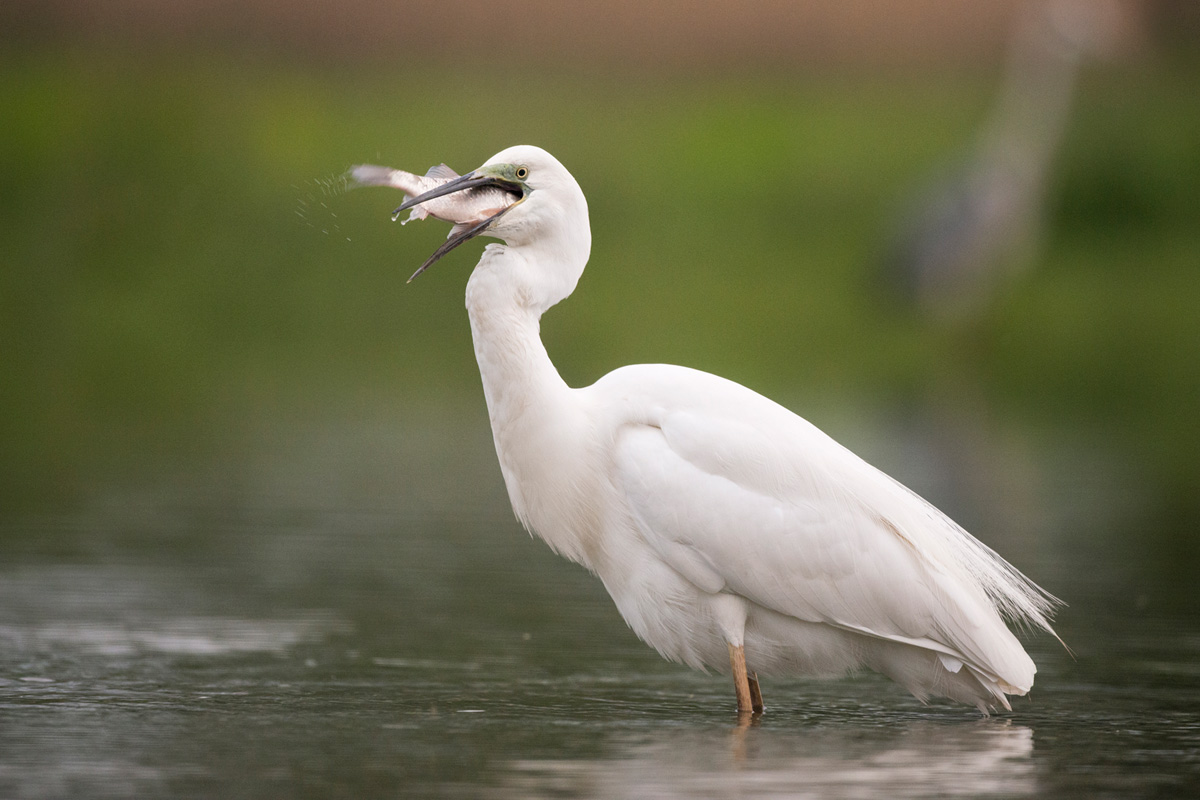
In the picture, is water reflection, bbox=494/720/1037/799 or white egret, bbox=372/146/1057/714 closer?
water reflection, bbox=494/720/1037/799

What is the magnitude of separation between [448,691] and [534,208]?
4.53 ft

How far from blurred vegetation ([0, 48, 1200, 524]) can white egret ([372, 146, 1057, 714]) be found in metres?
7.25

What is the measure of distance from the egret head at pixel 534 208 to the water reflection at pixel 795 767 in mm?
1383

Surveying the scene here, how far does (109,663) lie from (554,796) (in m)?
1.93

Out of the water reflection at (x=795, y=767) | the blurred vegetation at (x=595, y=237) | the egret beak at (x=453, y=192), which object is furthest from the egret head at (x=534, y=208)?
the blurred vegetation at (x=595, y=237)

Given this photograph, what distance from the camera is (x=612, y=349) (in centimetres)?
1475

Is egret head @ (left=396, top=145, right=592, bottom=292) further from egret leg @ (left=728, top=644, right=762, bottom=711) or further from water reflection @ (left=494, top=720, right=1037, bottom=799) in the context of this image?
water reflection @ (left=494, top=720, right=1037, bottom=799)

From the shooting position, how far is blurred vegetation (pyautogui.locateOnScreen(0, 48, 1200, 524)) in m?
14.6

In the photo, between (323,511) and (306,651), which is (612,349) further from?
(306,651)

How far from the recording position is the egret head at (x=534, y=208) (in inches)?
199

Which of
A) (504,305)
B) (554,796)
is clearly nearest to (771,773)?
(554,796)

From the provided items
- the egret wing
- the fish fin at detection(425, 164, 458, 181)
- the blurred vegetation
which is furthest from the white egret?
the blurred vegetation

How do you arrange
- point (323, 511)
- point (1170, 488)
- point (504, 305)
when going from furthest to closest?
point (1170, 488) < point (323, 511) < point (504, 305)

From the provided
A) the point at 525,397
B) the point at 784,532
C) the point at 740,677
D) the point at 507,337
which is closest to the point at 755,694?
the point at 740,677
